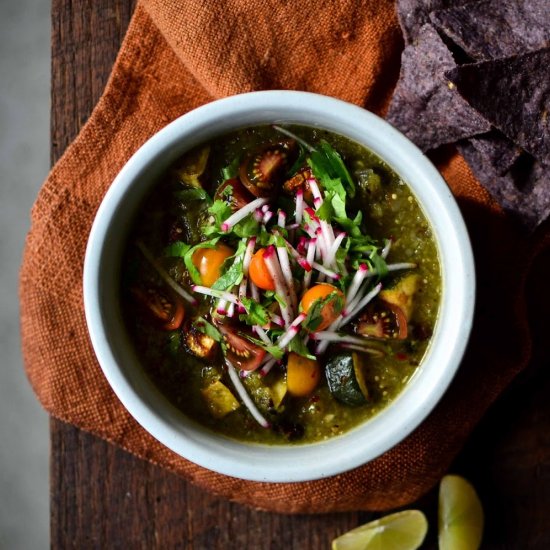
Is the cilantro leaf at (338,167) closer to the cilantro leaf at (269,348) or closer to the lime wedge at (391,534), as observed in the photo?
the cilantro leaf at (269,348)

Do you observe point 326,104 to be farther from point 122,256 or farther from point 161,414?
point 161,414

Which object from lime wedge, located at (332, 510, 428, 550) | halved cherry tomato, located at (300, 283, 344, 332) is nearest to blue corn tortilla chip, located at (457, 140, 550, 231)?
halved cherry tomato, located at (300, 283, 344, 332)

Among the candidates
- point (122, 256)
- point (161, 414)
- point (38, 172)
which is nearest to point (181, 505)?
point (161, 414)

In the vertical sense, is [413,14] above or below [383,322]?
above

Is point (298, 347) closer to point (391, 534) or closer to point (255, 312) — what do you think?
point (255, 312)

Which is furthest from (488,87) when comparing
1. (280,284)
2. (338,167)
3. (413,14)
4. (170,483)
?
(170,483)

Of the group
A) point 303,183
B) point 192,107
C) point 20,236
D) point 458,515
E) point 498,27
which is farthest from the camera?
point 20,236
